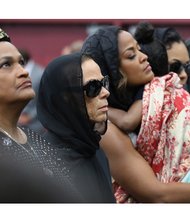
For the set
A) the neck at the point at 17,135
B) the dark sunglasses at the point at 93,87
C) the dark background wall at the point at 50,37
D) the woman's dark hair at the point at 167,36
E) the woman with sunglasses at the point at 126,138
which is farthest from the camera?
the dark background wall at the point at 50,37

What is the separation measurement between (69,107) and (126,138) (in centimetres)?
42

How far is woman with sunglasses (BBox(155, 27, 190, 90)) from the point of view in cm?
398

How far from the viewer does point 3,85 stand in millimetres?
2686

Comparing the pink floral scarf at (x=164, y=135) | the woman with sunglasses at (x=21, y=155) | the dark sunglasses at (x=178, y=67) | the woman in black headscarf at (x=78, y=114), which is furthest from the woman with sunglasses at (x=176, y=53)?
the woman with sunglasses at (x=21, y=155)

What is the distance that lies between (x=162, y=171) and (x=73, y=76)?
0.63m

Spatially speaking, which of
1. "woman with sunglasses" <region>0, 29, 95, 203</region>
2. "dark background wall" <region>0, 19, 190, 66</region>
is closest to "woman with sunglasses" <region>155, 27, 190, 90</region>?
"woman with sunglasses" <region>0, 29, 95, 203</region>

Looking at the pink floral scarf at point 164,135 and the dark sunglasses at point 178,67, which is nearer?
the pink floral scarf at point 164,135

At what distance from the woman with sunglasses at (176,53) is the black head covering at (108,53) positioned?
2.22ft

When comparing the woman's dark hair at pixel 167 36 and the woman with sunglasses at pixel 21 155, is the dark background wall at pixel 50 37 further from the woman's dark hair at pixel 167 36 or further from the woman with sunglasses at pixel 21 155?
the woman with sunglasses at pixel 21 155

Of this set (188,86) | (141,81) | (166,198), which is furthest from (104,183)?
(188,86)

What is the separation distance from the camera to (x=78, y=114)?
2957mm

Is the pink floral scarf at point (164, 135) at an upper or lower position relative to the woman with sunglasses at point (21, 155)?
lower

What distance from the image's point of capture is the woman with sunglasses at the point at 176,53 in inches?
157

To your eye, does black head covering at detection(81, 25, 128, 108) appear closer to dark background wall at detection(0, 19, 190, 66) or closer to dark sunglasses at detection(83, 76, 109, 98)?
dark sunglasses at detection(83, 76, 109, 98)
